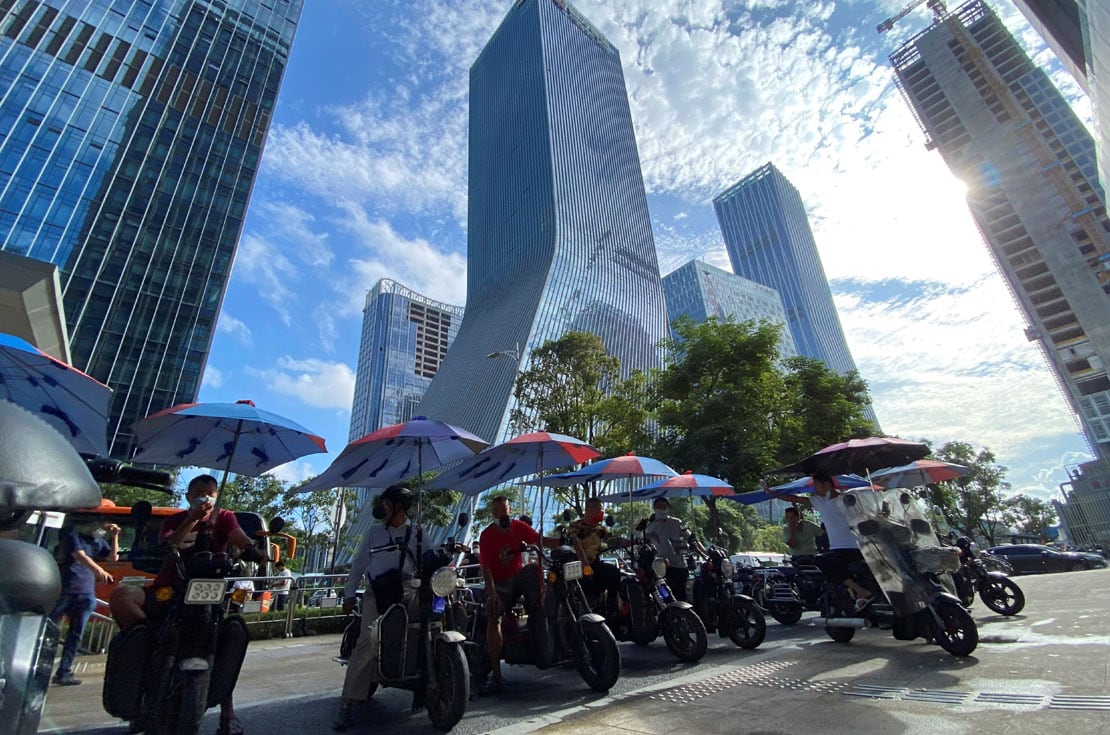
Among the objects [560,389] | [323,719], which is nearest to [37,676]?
[323,719]

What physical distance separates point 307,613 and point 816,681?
9670 millimetres

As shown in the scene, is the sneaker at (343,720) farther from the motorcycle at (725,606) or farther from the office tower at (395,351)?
the office tower at (395,351)

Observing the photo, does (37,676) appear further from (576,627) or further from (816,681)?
(816,681)

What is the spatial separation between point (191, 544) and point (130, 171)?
198 ft

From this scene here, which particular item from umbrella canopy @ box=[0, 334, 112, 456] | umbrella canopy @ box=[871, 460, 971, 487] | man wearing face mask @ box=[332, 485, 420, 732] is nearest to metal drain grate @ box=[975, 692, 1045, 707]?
man wearing face mask @ box=[332, 485, 420, 732]

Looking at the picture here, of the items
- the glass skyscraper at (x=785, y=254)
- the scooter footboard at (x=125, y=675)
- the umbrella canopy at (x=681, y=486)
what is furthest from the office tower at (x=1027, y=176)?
the scooter footboard at (x=125, y=675)

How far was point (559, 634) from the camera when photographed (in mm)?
4488

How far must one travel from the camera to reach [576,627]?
4.38m

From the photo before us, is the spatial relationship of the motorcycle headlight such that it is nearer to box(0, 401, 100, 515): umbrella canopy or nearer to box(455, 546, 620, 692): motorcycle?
box(455, 546, 620, 692): motorcycle

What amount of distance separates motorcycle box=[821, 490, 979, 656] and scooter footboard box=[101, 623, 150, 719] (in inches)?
232

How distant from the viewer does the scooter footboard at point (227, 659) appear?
10.8 feet

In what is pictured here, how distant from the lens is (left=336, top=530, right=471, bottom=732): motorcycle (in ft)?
11.5

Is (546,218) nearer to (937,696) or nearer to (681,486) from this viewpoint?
(681,486)

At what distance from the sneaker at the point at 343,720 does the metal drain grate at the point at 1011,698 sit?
168 inches
